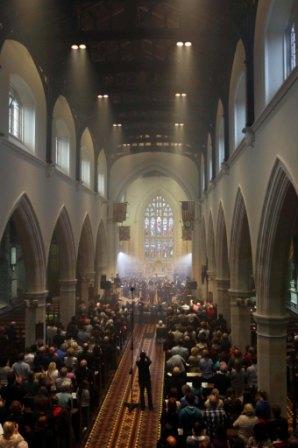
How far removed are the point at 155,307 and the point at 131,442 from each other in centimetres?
1802

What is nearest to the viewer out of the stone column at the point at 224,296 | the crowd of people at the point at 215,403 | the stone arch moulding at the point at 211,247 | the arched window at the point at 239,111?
the crowd of people at the point at 215,403

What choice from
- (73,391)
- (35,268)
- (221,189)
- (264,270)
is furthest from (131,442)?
(221,189)

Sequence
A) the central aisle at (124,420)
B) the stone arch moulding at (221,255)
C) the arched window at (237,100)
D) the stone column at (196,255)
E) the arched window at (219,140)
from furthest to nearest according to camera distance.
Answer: the stone column at (196,255)
the stone arch moulding at (221,255)
the arched window at (219,140)
the arched window at (237,100)
the central aisle at (124,420)

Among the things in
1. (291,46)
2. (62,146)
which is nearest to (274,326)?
(291,46)

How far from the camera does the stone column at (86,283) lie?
27406 mm

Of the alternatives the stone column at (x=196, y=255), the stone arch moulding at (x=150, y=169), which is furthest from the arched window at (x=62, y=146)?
Result: the stone column at (x=196, y=255)

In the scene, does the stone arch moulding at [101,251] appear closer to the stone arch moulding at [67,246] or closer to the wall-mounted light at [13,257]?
the wall-mounted light at [13,257]

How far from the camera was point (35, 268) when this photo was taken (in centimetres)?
1739

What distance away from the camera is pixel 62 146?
70.1ft

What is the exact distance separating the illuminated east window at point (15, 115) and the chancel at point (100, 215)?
0.31 feet

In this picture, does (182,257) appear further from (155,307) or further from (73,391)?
(73,391)

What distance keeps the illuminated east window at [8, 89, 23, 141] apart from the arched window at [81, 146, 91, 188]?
354 inches

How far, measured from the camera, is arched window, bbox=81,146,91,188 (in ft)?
84.3

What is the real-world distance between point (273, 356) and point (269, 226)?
327cm
